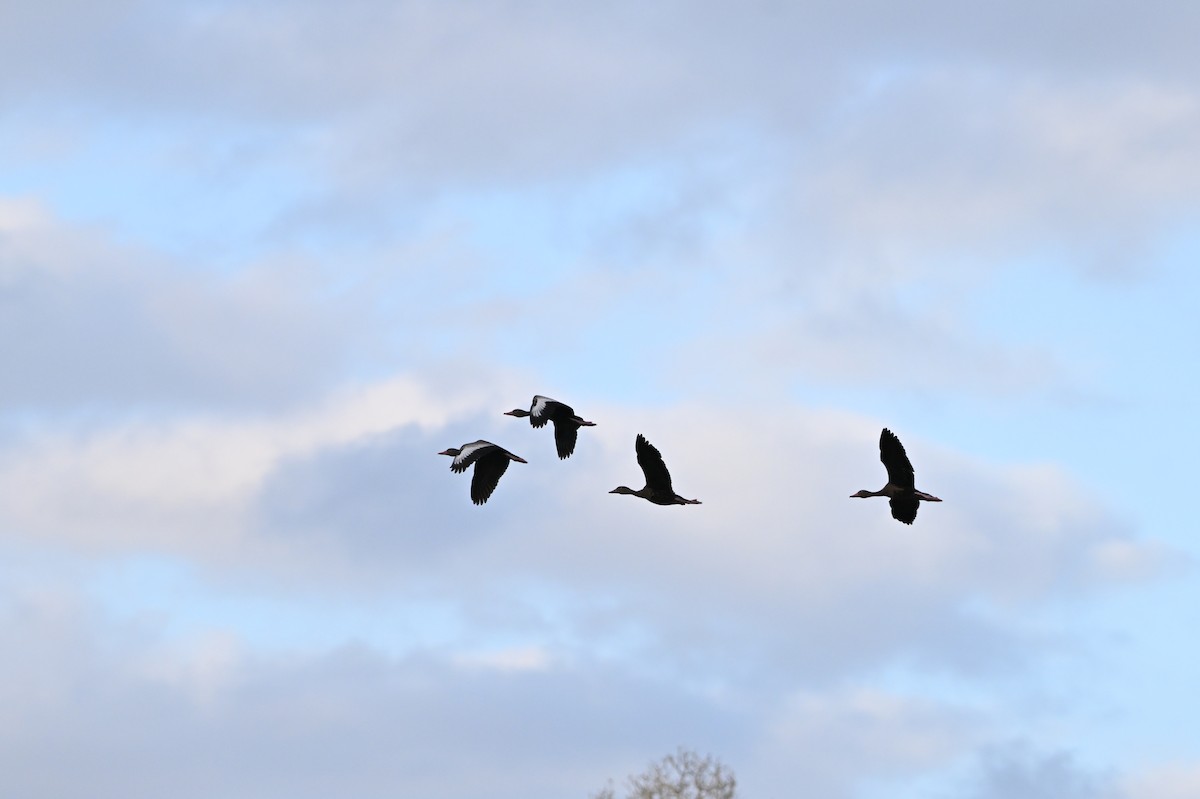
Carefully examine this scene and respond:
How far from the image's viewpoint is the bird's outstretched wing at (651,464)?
260 feet

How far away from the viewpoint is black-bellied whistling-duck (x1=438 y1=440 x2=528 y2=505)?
268 ft

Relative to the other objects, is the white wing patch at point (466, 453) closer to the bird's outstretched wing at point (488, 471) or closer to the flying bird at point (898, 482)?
the bird's outstretched wing at point (488, 471)

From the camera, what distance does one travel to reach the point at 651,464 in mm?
79688

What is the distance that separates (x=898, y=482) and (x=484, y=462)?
11.7 meters

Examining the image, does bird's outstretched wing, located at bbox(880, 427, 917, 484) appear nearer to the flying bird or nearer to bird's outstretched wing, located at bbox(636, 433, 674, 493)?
the flying bird

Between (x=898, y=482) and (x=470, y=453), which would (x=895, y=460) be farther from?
(x=470, y=453)

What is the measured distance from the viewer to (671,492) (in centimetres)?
8156

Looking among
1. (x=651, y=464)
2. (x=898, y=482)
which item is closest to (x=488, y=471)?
(x=651, y=464)

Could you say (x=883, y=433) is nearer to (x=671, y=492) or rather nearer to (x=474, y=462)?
(x=671, y=492)

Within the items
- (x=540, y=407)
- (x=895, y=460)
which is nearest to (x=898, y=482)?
(x=895, y=460)

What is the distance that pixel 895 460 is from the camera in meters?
78.1

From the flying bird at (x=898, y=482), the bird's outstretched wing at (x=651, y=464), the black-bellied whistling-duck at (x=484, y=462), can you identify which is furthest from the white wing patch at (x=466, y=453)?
the flying bird at (x=898, y=482)

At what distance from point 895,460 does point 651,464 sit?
6.62 meters

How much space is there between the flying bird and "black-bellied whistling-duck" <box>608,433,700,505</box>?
5760 mm
